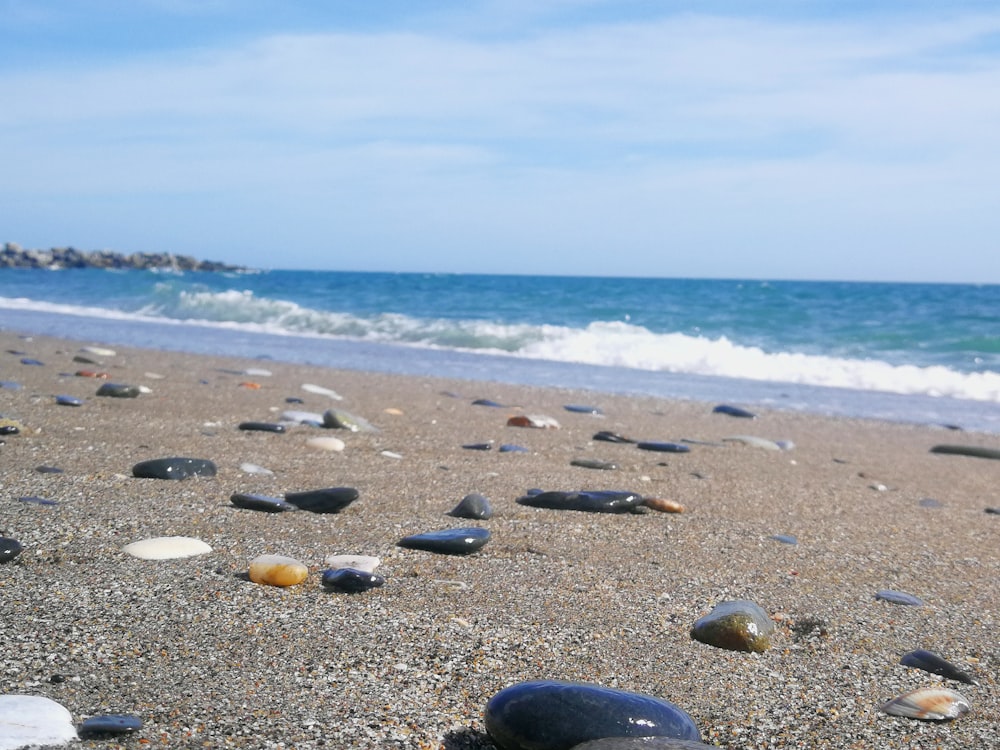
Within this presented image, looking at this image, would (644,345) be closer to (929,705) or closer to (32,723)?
(929,705)

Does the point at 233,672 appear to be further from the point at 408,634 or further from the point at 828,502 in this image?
the point at 828,502

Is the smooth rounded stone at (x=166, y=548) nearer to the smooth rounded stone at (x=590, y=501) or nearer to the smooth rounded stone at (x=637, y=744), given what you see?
the smooth rounded stone at (x=590, y=501)

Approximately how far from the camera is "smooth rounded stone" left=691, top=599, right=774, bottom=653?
6.88 ft

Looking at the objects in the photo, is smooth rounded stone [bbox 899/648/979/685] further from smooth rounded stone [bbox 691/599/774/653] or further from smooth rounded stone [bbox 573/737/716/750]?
smooth rounded stone [bbox 573/737/716/750]

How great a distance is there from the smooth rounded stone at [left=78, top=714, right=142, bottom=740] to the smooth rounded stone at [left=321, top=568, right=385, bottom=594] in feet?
2.51

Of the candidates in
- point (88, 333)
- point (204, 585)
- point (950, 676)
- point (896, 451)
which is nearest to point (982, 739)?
point (950, 676)

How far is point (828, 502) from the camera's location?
3.96 metres

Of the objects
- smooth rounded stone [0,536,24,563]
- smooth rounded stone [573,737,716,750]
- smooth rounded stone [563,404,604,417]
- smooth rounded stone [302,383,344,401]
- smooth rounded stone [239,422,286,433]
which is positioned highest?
smooth rounded stone [573,737,716,750]

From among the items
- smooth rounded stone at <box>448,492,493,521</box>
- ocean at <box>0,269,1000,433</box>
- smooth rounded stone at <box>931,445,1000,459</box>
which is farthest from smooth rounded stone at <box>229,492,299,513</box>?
smooth rounded stone at <box>931,445,1000,459</box>

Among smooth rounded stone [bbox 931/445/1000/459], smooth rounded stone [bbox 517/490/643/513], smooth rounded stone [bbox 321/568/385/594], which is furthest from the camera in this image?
smooth rounded stone [bbox 931/445/1000/459]

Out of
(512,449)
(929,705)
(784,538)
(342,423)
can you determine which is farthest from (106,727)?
(342,423)

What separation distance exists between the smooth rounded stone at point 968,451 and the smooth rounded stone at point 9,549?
541 cm

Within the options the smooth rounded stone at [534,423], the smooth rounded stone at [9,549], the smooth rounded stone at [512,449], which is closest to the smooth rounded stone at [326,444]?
the smooth rounded stone at [512,449]

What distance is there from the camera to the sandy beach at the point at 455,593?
5.62 feet
